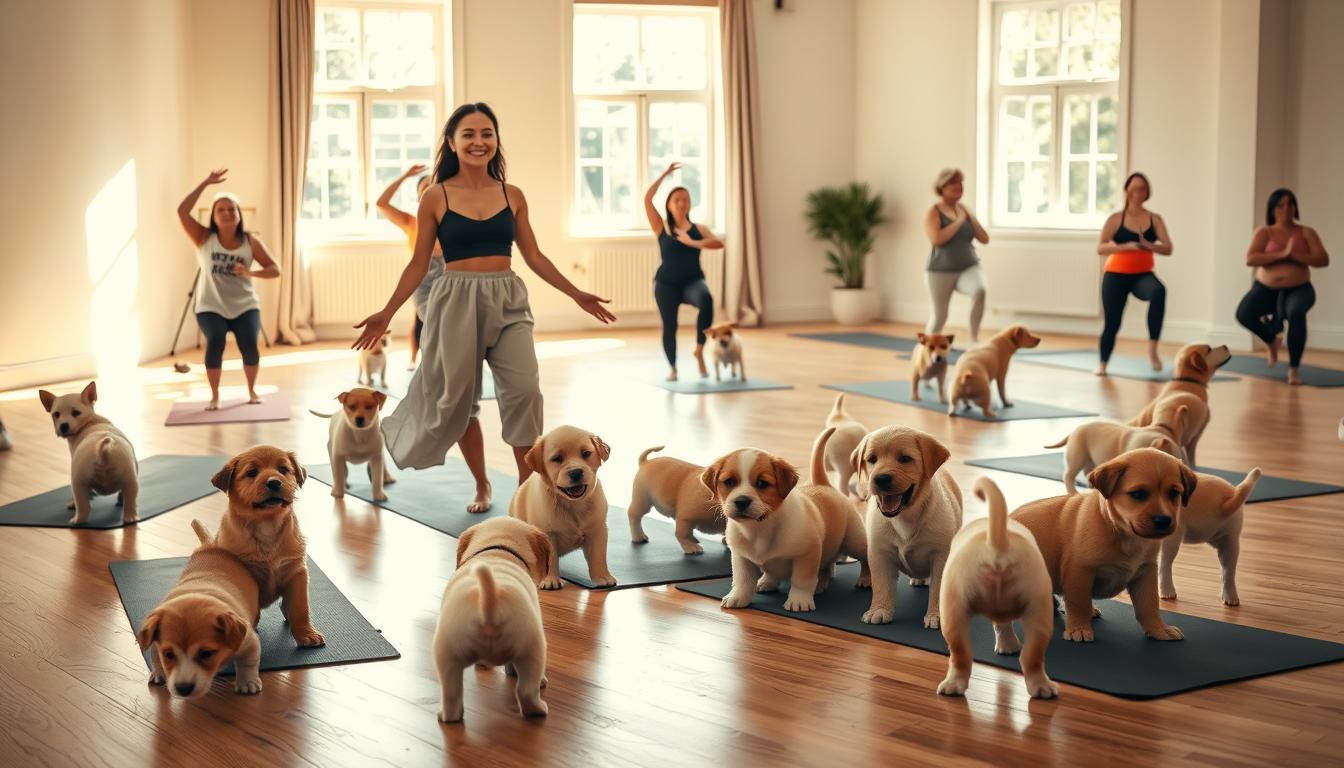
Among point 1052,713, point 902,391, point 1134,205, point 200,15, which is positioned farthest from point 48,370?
point 1052,713

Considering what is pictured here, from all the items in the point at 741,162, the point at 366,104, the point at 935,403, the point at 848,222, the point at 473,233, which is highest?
the point at 366,104

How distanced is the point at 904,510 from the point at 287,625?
1.70 m

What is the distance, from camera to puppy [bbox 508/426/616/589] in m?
3.95

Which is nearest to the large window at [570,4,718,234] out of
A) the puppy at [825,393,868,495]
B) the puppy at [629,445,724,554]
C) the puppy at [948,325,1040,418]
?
the puppy at [948,325,1040,418]

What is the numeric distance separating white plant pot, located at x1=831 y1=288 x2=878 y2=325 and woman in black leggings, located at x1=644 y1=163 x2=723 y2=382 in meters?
4.15

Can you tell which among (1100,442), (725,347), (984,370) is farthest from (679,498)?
(725,347)

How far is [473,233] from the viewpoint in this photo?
5.00m

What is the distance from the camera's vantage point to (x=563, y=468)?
3936 mm

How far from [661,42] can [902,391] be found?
5.68m

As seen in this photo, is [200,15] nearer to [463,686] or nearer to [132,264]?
[132,264]

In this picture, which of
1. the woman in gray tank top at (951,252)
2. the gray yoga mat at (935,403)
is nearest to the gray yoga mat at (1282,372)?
the woman in gray tank top at (951,252)

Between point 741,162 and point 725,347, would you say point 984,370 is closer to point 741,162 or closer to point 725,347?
point 725,347

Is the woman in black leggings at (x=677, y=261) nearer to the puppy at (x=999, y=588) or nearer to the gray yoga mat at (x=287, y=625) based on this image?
the gray yoga mat at (x=287, y=625)

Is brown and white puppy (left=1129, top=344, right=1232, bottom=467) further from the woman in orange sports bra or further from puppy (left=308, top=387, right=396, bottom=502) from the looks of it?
the woman in orange sports bra
